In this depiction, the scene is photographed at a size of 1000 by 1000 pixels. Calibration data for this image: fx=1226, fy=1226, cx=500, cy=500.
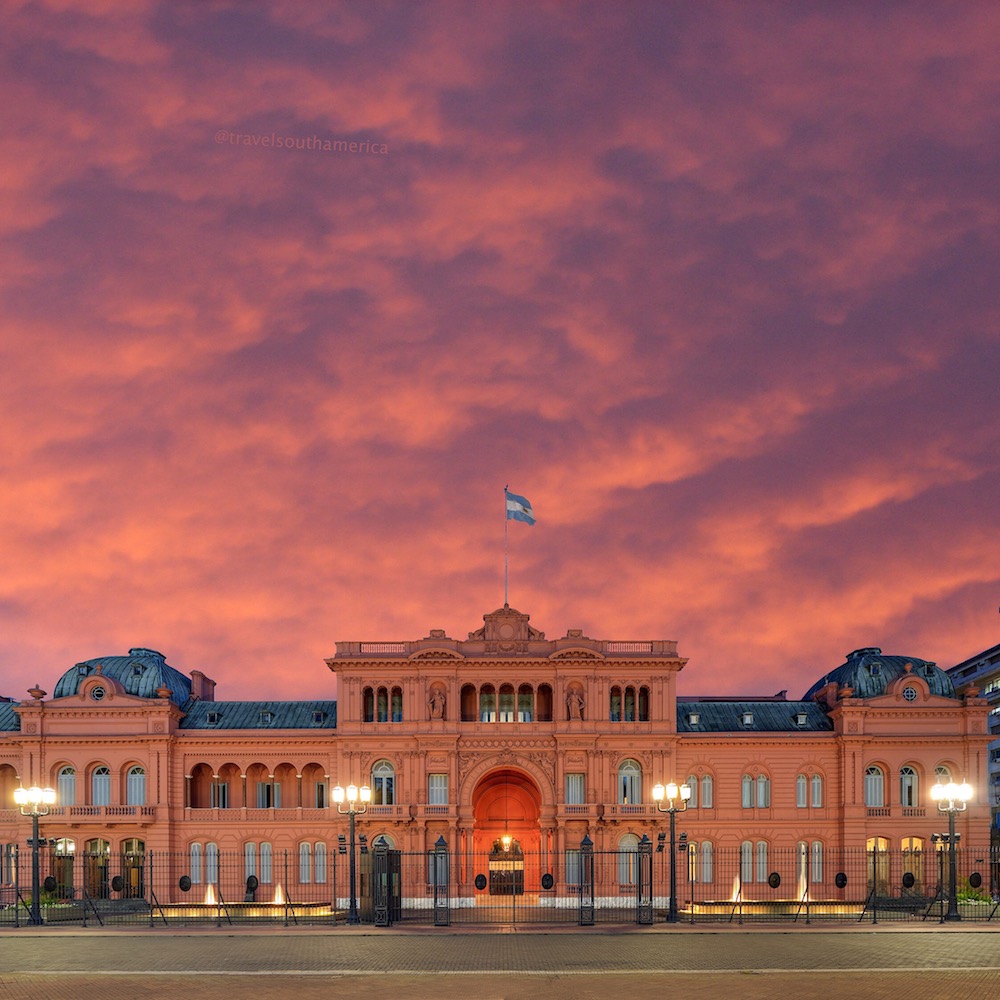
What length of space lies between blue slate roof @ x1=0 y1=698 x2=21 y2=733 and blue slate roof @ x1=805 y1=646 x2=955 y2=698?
61.8m

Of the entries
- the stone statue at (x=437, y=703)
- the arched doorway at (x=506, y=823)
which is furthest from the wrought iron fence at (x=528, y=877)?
the stone statue at (x=437, y=703)

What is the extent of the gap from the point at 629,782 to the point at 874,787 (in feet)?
59.0

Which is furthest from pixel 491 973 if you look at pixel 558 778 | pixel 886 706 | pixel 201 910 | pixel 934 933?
pixel 886 706

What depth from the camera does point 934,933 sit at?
156 ft

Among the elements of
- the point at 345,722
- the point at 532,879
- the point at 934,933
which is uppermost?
the point at 345,722

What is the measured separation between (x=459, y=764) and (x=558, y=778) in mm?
7035

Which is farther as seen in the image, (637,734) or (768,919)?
(637,734)

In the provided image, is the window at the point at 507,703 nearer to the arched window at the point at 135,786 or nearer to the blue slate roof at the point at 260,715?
the blue slate roof at the point at 260,715

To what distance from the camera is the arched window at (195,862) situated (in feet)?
285

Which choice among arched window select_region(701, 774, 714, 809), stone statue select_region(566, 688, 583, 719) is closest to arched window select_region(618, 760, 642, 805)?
stone statue select_region(566, 688, 583, 719)

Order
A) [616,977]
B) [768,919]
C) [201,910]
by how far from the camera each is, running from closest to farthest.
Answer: [616,977], [768,919], [201,910]

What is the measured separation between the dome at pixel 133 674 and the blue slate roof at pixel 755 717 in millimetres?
38769

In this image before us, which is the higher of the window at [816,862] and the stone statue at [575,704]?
the stone statue at [575,704]

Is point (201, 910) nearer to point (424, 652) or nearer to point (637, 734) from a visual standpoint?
point (424, 652)
